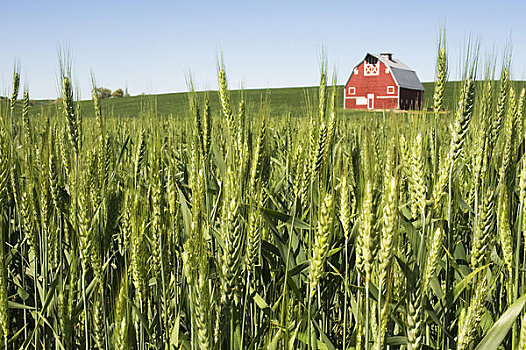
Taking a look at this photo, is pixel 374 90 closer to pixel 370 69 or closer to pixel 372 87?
pixel 372 87

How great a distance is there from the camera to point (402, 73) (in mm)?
42375

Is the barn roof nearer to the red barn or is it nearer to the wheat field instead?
the red barn

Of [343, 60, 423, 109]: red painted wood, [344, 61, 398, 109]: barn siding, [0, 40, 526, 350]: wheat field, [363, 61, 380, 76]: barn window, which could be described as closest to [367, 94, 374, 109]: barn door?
[343, 60, 423, 109]: red painted wood


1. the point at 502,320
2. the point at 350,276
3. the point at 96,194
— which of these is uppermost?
the point at 96,194

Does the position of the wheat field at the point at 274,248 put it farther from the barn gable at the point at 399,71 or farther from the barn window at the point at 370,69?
Answer: the barn window at the point at 370,69

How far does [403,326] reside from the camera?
122 centimetres

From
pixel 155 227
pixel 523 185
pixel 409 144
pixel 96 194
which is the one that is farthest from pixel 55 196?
pixel 523 185

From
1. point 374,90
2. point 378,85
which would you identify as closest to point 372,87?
point 374,90

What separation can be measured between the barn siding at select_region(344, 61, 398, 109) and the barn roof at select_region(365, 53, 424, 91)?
0.64 metres

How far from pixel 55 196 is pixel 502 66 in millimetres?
1794

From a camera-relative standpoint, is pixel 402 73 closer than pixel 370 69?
No

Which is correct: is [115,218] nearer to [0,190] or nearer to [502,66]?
[0,190]

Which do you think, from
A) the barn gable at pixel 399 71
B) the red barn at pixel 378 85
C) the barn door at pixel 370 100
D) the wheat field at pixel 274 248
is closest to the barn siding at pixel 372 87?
the red barn at pixel 378 85

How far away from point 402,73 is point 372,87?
150 inches
